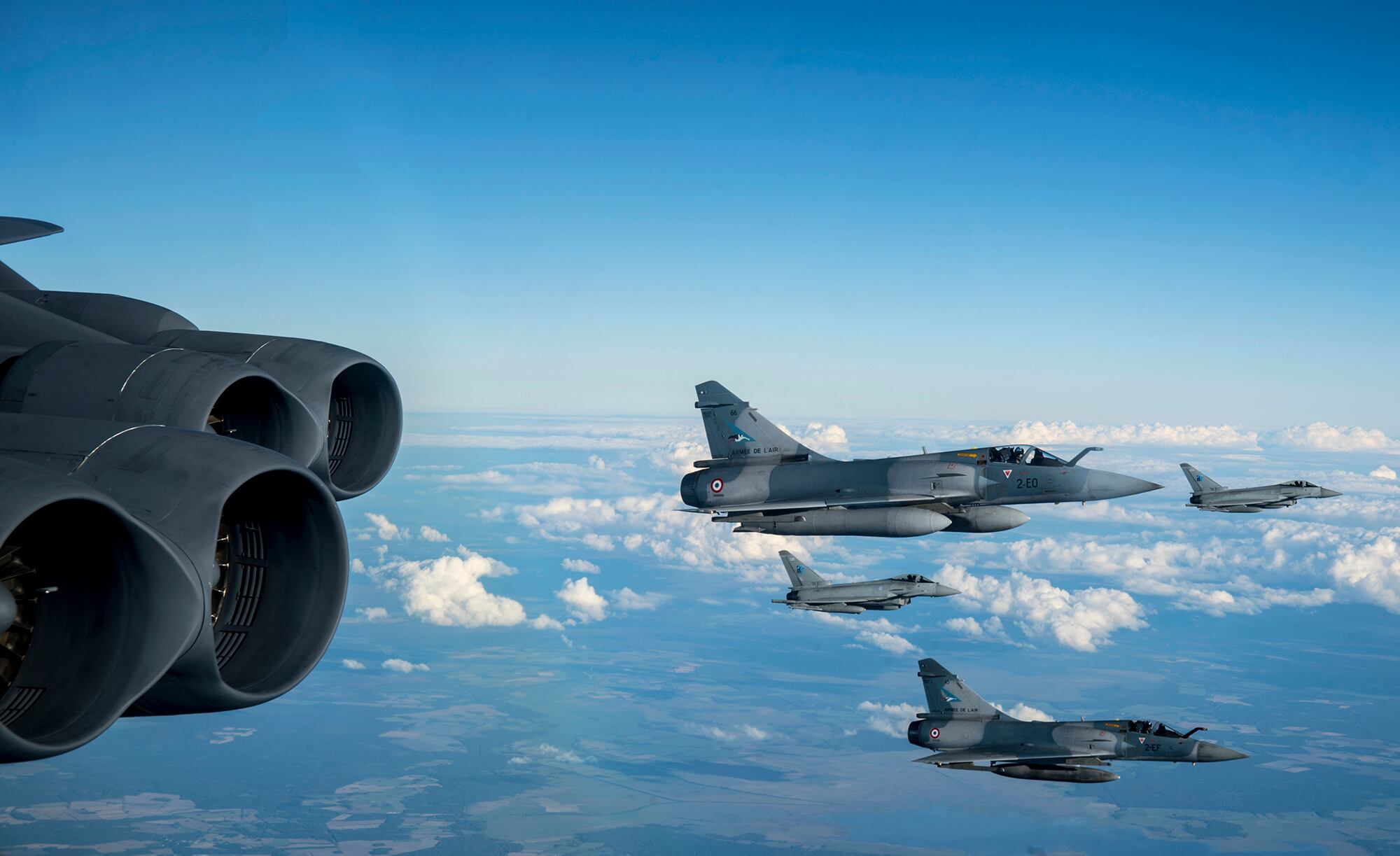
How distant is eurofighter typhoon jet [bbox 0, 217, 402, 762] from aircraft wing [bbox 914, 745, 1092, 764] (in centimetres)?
2494

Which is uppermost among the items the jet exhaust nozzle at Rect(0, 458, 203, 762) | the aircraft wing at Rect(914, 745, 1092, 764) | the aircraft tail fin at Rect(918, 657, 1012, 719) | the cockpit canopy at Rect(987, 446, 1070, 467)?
the cockpit canopy at Rect(987, 446, 1070, 467)

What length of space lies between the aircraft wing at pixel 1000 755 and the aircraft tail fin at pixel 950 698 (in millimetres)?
1270

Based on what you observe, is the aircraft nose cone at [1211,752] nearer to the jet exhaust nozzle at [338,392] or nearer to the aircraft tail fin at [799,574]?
the aircraft tail fin at [799,574]

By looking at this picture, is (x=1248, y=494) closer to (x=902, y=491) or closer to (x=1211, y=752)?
(x=1211, y=752)

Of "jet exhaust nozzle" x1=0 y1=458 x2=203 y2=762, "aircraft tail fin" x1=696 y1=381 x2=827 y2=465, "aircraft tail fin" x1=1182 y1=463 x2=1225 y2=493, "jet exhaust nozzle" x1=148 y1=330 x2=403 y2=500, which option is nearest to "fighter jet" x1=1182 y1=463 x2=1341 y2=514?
"aircraft tail fin" x1=1182 y1=463 x2=1225 y2=493

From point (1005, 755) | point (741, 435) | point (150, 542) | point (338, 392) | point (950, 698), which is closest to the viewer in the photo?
point (150, 542)

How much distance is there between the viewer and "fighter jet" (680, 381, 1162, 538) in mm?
24609

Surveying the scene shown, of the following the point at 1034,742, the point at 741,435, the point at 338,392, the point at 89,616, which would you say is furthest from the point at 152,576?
the point at 1034,742

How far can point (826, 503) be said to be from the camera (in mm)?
25078

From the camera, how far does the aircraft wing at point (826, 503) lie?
2477 centimetres

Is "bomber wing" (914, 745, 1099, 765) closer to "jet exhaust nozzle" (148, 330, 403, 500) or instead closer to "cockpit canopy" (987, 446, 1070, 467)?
"cockpit canopy" (987, 446, 1070, 467)

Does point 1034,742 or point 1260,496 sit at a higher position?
point 1260,496

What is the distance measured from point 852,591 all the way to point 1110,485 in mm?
9427

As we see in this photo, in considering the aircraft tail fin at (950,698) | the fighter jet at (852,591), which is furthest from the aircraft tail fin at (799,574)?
the aircraft tail fin at (950,698)
